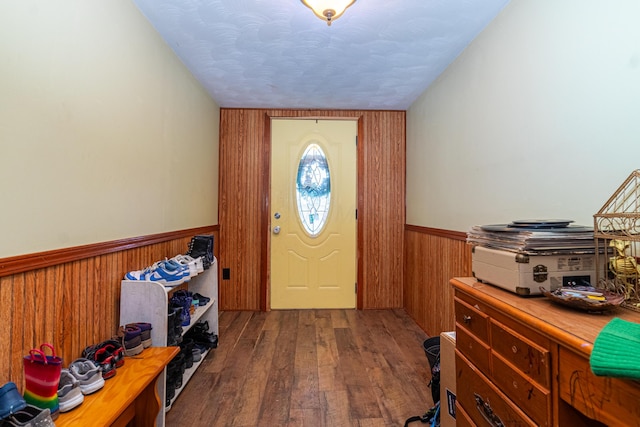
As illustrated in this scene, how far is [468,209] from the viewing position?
2.05m

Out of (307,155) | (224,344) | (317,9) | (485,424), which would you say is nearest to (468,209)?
(485,424)

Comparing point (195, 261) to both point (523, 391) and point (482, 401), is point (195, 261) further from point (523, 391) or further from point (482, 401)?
point (523, 391)

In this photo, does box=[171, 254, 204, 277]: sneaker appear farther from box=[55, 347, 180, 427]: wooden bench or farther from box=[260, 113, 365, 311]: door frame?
box=[260, 113, 365, 311]: door frame

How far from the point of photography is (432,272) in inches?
104

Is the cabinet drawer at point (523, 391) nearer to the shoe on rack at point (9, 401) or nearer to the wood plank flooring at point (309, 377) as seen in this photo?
the wood plank flooring at point (309, 377)

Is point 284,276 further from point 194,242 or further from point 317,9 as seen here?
point 317,9

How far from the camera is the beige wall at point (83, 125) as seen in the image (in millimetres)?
1022

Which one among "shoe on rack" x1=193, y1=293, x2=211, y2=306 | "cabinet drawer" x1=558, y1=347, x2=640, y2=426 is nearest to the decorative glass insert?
"shoe on rack" x1=193, y1=293, x2=211, y2=306

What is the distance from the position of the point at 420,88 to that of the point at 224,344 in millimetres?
2812

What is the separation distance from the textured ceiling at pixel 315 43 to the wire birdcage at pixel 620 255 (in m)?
1.37

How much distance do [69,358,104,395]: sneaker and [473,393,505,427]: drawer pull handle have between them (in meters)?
1.35

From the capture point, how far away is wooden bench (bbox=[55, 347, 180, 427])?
3.24 ft

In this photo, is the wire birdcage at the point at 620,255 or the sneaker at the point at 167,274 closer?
the wire birdcage at the point at 620,255

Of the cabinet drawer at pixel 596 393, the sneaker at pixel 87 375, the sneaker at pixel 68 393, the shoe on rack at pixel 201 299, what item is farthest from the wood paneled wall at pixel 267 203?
the cabinet drawer at pixel 596 393
